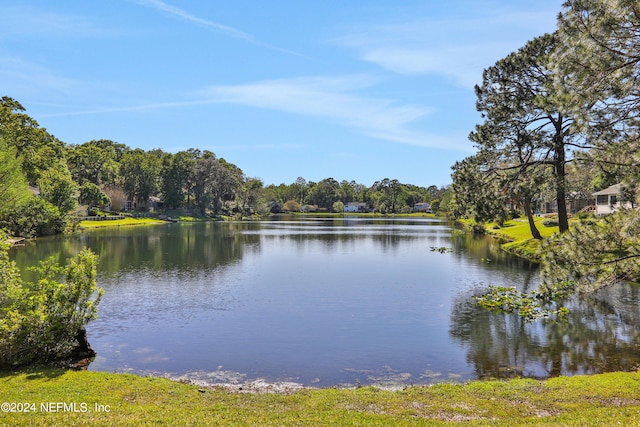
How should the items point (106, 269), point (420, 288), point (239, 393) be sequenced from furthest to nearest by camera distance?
point (106, 269) < point (420, 288) < point (239, 393)

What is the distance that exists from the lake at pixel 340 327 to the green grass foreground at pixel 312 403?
6.21 feet

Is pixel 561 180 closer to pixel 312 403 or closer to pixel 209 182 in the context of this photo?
pixel 312 403

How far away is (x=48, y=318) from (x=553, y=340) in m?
16.7

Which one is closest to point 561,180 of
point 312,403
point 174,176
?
point 312,403

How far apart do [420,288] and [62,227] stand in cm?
5520

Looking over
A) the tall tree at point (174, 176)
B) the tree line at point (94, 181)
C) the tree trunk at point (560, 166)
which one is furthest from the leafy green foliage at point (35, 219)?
the tall tree at point (174, 176)

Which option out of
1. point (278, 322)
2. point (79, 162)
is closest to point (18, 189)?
point (278, 322)

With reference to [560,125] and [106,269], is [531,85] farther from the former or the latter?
[106,269]

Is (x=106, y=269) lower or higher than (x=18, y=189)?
lower

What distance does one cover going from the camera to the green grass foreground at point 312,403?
350 inches

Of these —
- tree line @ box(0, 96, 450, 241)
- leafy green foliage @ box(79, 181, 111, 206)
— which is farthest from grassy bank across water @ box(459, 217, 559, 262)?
leafy green foliage @ box(79, 181, 111, 206)

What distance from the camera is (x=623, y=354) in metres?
15.4

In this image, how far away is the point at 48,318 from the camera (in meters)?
13.6

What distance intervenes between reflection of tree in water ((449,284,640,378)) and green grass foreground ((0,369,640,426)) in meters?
2.08
